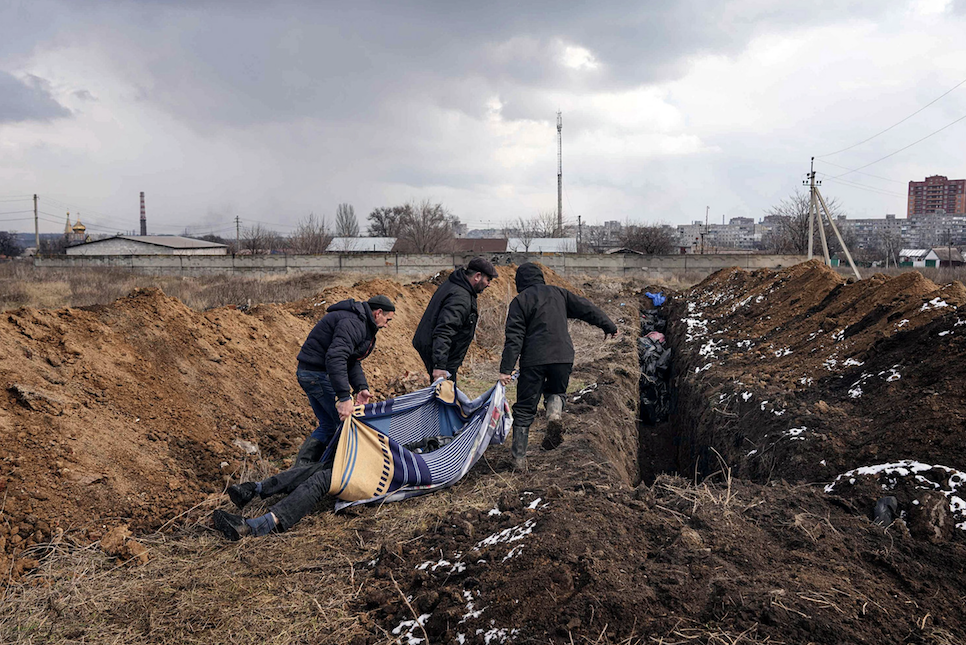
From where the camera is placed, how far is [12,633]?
292 centimetres

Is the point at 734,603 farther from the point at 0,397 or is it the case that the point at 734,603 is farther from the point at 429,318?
the point at 0,397

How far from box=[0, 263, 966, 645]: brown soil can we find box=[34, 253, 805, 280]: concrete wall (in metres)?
21.1

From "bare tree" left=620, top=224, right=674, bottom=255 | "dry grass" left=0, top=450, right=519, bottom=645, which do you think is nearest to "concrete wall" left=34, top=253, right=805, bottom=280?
"bare tree" left=620, top=224, right=674, bottom=255

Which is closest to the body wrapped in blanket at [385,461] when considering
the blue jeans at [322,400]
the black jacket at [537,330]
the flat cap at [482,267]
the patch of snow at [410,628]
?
the blue jeans at [322,400]

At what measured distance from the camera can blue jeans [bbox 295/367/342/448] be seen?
4.62 metres

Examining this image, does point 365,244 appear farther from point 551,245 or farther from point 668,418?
point 668,418

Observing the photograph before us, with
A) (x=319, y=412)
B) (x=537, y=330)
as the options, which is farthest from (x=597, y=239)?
(x=319, y=412)

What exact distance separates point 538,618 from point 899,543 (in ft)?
6.69

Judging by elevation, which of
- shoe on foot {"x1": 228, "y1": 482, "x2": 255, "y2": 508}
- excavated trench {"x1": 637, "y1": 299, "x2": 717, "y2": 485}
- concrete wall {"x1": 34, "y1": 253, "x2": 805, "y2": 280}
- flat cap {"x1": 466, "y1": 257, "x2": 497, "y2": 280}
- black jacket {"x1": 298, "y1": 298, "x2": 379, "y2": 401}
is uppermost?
concrete wall {"x1": 34, "y1": 253, "x2": 805, "y2": 280}

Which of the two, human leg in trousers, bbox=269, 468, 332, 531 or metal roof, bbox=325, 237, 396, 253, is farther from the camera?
metal roof, bbox=325, 237, 396, 253

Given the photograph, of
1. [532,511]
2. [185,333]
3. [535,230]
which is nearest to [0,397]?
[185,333]

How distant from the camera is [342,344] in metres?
4.39

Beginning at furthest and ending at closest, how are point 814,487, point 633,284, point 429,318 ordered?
point 633,284
point 429,318
point 814,487

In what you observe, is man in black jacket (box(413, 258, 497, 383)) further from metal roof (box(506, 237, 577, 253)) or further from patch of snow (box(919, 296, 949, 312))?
metal roof (box(506, 237, 577, 253))
